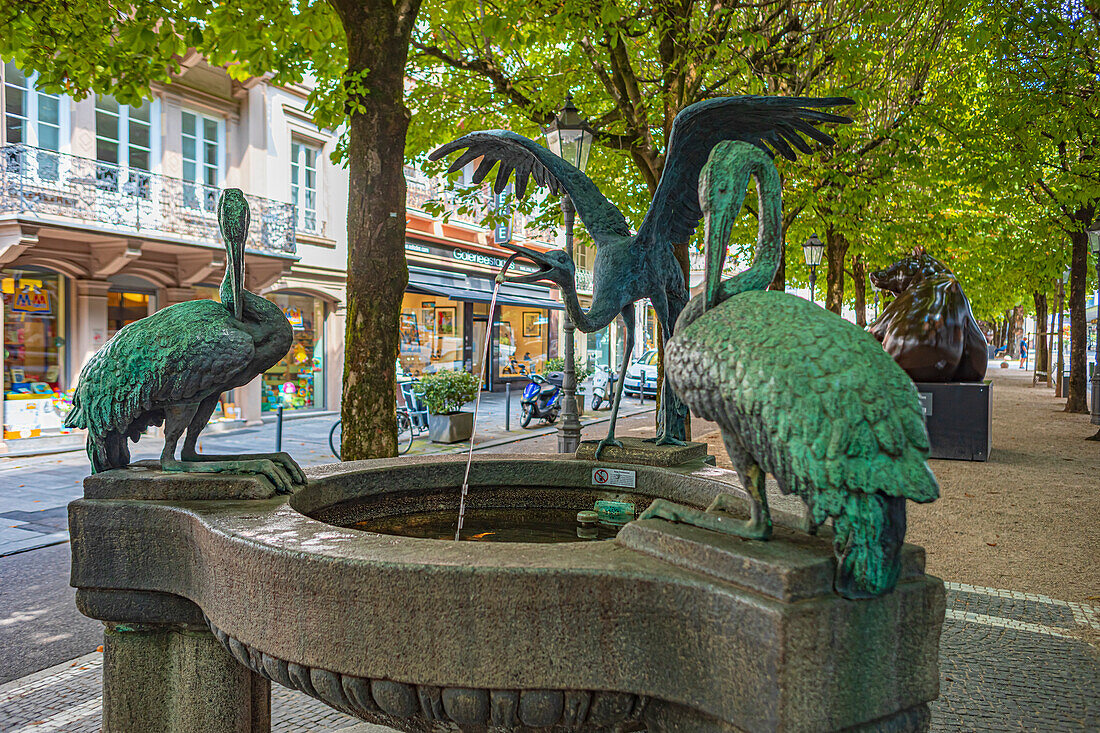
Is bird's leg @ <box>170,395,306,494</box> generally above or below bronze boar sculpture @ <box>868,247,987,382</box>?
below

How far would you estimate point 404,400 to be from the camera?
1376 cm

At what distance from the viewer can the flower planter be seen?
1323 centimetres

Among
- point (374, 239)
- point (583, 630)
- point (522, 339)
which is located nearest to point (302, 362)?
point (522, 339)

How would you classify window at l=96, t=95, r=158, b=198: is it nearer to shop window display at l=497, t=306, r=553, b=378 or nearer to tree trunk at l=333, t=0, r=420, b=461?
tree trunk at l=333, t=0, r=420, b=461

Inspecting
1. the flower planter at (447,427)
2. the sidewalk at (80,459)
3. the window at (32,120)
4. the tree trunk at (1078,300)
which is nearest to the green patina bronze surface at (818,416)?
the sidewalk at (80,459)

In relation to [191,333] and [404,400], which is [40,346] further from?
[191,333]

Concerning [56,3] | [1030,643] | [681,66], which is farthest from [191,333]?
[681,66]

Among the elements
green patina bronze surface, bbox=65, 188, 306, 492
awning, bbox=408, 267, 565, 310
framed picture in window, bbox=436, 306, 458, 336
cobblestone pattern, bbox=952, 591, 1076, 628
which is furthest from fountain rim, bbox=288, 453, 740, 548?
framed picture in window, bbox=436, 306, 458, 336

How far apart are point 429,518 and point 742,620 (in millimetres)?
2082

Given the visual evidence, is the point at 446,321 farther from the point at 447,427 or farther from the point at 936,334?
the point at 936,334

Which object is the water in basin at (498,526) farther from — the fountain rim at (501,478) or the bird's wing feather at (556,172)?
the bird's wing feather at (556,172)

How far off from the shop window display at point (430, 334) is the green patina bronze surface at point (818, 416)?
18.7 meters

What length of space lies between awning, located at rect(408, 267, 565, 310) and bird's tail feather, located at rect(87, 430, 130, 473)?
52.5 ft

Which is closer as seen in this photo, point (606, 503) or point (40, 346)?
point (606, 503)
